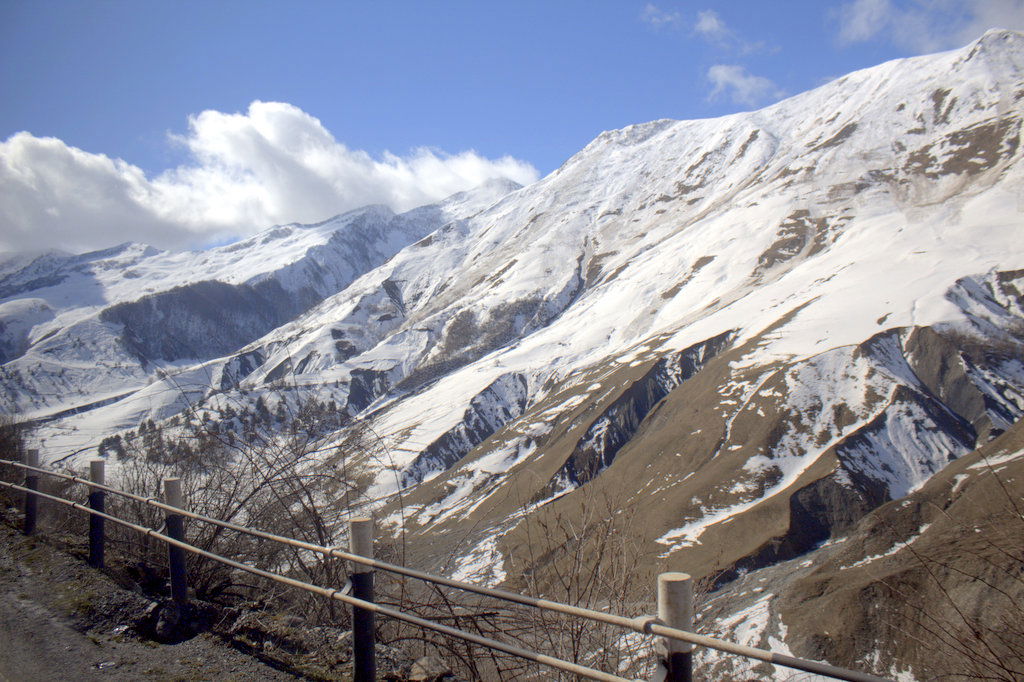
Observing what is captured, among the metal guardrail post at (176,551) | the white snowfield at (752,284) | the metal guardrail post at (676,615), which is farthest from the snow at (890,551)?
the metal guardrail post at (676,615)

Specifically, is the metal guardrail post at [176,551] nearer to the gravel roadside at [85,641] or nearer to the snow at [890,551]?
the gravel roadside at [85,641]

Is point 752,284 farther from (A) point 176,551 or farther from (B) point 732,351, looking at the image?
(A) point 176,551

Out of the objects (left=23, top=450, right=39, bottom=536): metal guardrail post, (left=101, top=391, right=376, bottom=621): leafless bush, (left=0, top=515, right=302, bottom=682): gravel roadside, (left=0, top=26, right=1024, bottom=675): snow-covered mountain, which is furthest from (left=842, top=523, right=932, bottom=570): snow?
(left=0, top=515, right=302, bottom=682): gravel roadside

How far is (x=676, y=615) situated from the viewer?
3070mm

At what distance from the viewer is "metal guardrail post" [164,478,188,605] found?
19.6ft

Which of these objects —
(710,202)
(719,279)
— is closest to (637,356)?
(719,279)

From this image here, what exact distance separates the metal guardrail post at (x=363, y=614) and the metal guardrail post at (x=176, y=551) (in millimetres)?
2347

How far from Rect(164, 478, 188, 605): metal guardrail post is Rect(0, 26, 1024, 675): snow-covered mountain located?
62.0 inches

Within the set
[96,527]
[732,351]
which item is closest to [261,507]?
[96,527]

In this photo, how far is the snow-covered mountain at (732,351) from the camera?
5384cm

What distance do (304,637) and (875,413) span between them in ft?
212

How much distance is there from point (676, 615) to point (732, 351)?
81286 millimetres

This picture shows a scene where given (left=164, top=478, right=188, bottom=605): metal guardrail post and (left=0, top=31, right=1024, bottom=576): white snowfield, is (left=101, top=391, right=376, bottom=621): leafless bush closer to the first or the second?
(left=164, top=478, right=188, bottom=605): metal guardrail post

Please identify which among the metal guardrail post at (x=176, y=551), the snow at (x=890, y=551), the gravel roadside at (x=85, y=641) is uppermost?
the metal guardrail post at (x=176, y=551)
